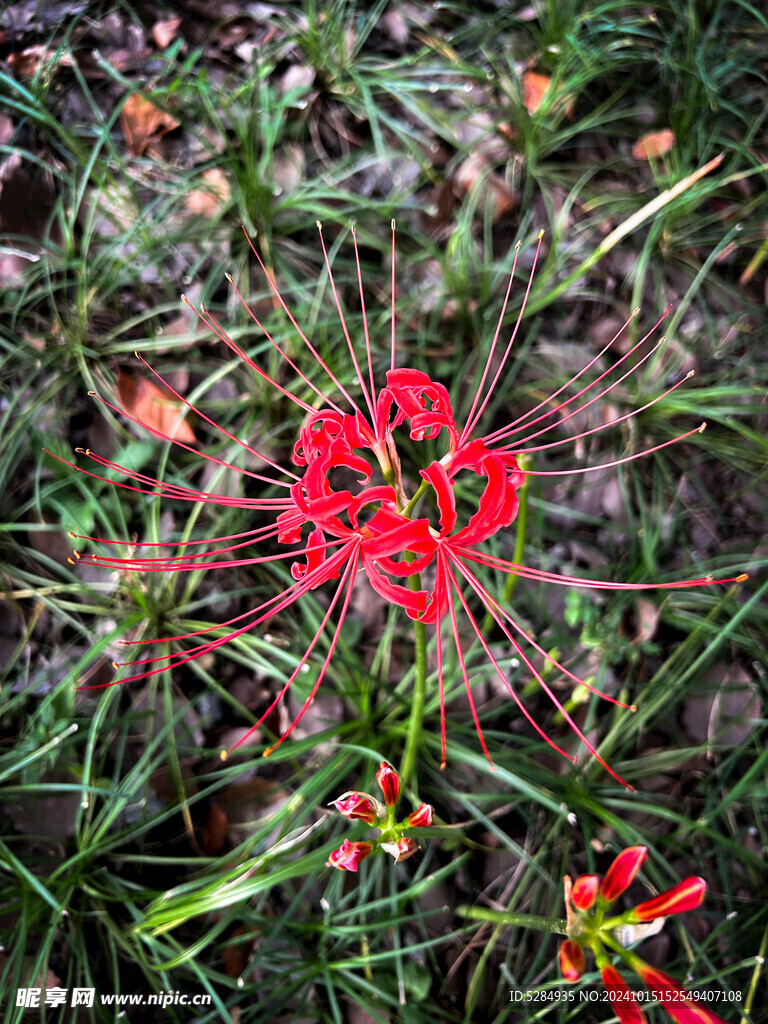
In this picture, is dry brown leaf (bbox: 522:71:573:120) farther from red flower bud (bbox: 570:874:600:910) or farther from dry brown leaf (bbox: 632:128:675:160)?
red flower bud (bbox: 570:874:600:910)

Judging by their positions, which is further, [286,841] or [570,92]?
[570,92]

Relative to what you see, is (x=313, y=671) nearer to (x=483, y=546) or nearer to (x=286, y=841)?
(x=286, y=841)

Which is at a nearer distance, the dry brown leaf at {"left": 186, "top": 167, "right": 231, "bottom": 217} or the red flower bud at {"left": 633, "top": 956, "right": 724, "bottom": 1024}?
the red flower bud at {"left": 633, "top": 956, "right": 724, "bottom": 1024}

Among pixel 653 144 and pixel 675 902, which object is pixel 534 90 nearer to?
pixel 653 144

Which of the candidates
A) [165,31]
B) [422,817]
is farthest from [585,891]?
[165,31]

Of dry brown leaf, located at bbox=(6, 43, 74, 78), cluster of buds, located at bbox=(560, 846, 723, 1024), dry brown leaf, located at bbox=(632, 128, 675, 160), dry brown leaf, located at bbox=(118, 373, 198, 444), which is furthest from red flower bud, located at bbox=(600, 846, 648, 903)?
→ dry brown leaf, located at bbox=(6, 43, 74, 78)

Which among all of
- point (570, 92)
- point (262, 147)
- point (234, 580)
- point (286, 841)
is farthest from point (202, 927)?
point (570, 92)

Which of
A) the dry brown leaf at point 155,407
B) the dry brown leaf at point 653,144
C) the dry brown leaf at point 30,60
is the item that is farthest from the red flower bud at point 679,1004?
the dry brown leaf at point 30,60
